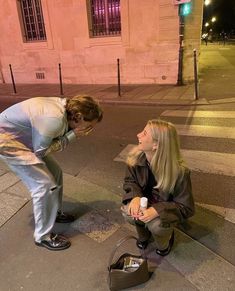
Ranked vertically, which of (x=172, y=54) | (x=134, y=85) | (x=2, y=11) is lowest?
(x=134, y=85)

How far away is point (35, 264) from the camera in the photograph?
2.57m

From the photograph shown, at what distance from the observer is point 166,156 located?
7.70ft

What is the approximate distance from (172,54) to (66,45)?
4.72 m

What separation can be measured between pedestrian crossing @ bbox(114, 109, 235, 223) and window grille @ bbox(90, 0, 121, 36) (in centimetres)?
605

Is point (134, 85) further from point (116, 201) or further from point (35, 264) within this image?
point (35, 264)

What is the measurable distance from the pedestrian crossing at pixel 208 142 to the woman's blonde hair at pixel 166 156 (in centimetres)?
116

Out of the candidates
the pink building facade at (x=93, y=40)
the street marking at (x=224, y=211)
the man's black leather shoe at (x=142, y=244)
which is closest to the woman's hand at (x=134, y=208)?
the man's black leather shoe at (x=142, y=244)

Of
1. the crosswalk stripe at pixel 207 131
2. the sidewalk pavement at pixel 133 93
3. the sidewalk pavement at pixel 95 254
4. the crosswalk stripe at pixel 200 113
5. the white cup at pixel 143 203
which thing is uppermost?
the white cup at pixel 143 203

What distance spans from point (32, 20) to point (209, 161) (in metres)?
12.0

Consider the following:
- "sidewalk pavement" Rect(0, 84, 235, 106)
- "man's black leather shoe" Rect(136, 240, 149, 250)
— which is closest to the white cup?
"man's black leather shoe" Rect(136, 240, 149, 250)

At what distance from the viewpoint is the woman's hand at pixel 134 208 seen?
238cm

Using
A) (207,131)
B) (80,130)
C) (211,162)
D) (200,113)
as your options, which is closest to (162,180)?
(80,130)

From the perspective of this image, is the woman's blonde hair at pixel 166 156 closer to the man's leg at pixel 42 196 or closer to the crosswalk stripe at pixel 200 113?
the man's leg at pixel 42 196

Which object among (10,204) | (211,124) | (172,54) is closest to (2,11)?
(172,54)
